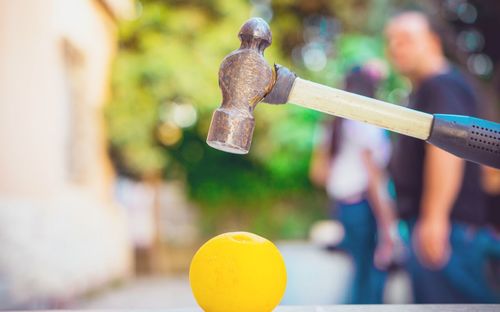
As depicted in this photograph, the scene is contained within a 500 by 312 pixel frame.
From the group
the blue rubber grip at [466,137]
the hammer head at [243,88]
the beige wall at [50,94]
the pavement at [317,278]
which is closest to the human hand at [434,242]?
the pavement at [317,278]

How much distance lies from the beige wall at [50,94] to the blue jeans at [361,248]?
2039mm

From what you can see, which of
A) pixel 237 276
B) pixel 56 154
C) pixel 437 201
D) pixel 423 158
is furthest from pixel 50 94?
pixel 237 276

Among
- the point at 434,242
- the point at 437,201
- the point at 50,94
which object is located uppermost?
the point at 50,94

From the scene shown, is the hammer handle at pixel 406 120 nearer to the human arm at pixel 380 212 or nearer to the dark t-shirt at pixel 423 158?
the dark t-shirt at pixel 423 158

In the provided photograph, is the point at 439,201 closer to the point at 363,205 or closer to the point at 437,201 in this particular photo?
the point at 437,201

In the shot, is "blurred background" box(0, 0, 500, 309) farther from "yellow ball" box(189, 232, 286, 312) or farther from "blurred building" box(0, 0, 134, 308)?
"yellow ball" box(189, 232, 286, 312)

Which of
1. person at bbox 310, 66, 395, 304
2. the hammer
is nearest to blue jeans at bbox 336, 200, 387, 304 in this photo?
person at bbox 310, 66, 395, 304

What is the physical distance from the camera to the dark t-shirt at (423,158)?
1.74 m

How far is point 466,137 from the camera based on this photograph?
0.84 m

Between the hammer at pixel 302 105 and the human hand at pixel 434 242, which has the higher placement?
the hammer at pixel 302 105

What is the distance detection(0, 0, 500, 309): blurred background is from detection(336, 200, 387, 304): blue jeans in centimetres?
105

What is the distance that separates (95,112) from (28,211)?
2.93 m

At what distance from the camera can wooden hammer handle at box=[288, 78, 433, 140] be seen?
817 millimetres

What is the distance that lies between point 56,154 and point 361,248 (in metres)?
3.31
